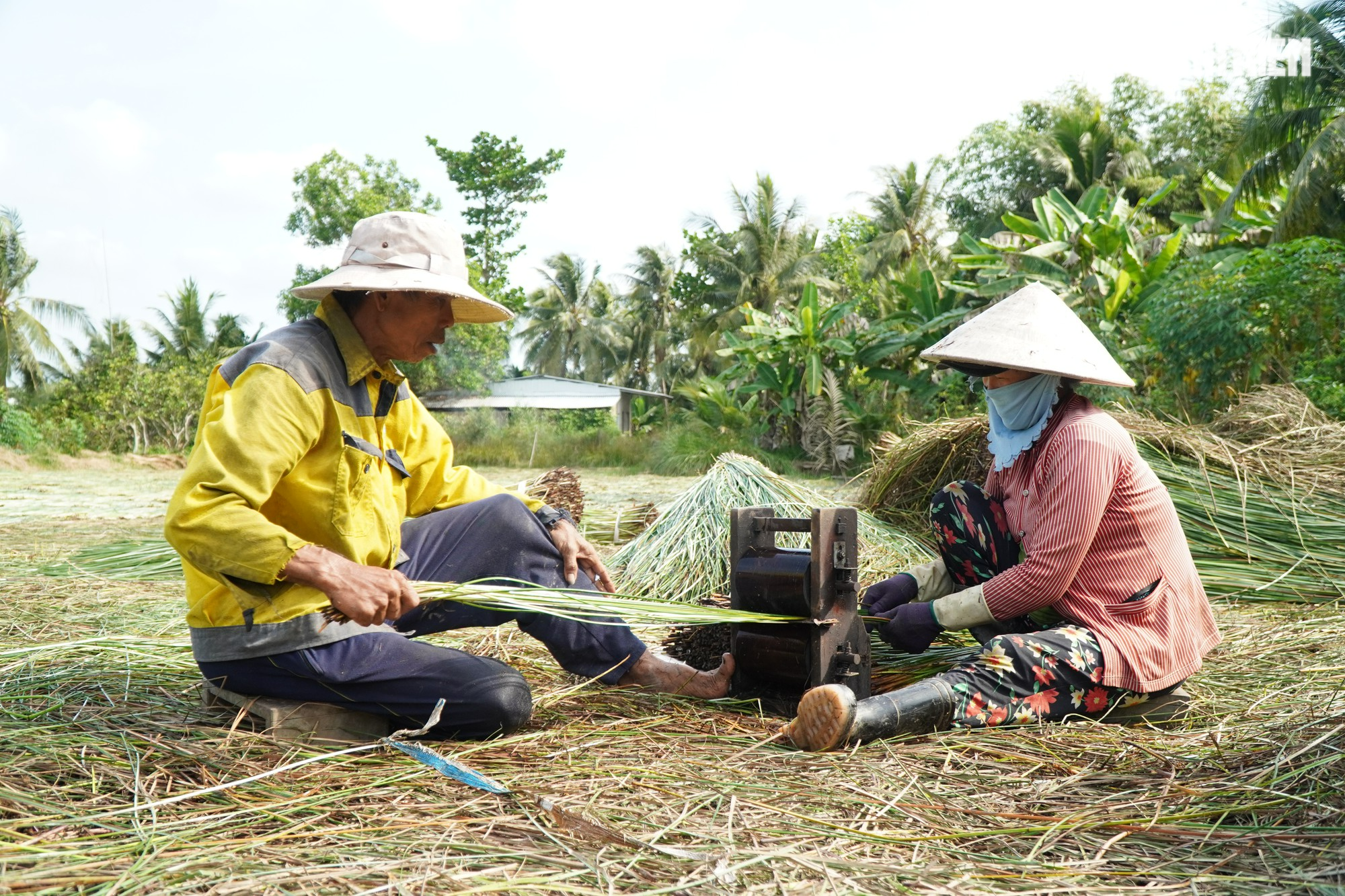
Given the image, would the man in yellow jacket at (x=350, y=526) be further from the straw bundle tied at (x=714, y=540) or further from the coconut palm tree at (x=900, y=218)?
the coconut palm tree at (x=900, y=218)

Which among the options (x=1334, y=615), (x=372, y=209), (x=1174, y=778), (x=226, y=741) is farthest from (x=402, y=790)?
(x=372, y=209)

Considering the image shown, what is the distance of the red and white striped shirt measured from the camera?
232cm

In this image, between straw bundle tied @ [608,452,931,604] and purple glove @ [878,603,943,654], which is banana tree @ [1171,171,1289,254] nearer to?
straw bundle tied @ [608,452,931,604]

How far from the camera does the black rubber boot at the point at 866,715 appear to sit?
6.76ft

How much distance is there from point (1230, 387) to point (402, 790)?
7.99m

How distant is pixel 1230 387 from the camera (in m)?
7.87

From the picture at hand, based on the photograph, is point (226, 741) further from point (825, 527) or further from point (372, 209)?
point (372, 209)

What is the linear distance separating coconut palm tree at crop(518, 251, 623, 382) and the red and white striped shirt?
127 feet

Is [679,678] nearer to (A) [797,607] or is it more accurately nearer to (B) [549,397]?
(A) [797,607]

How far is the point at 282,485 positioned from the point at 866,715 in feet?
4.44

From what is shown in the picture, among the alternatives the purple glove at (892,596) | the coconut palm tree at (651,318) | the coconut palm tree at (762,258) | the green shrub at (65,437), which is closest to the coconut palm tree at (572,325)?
the coconut palm tree at (651,318)

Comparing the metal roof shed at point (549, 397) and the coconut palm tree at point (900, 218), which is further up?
the coconut palm tree at point (900, 218)

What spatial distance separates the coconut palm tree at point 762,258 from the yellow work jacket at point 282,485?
94.2 ft

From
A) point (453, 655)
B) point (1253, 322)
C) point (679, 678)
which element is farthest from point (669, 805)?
point (1253, 322)
